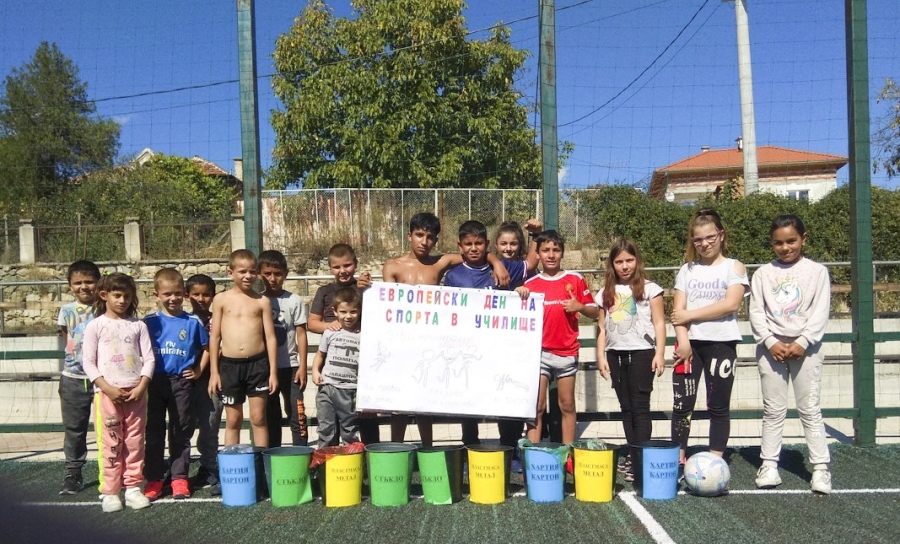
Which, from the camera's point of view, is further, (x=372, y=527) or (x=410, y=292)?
(x=410, y=292)

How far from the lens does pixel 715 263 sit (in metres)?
5.32

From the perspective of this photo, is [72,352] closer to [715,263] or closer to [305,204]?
[715,263]

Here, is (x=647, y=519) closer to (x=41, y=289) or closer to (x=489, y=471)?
(x=489, y=471)

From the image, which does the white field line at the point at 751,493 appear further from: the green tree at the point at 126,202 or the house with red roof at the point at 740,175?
the green tree at the point at 126,202

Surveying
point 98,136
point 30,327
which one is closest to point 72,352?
point 30,327

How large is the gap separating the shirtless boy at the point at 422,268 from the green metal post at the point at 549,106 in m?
1.06

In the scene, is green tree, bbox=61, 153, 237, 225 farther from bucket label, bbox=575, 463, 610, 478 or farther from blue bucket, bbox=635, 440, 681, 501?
blue bucket, bbox=635, 440, 681, 501

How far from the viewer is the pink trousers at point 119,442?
503 centimetres

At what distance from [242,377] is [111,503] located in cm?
108

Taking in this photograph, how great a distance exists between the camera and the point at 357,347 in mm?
5312

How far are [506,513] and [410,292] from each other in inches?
58.9

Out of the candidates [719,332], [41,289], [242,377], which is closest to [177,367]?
[242,377]

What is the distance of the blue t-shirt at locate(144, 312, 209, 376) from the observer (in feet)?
17.4

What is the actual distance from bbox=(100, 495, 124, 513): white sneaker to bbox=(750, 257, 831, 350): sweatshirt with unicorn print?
13.7ft
